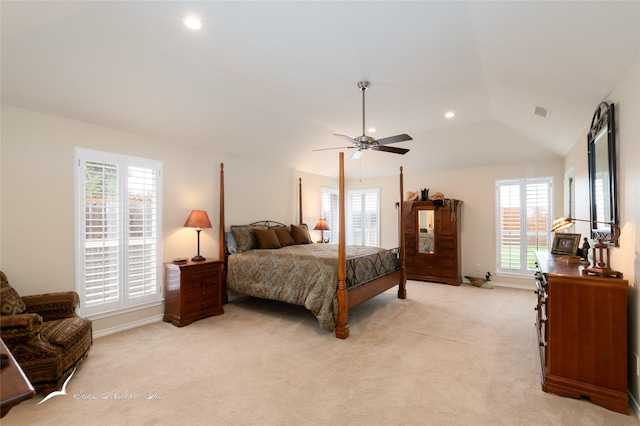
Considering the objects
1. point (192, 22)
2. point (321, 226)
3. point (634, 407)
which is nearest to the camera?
point (634, 407)

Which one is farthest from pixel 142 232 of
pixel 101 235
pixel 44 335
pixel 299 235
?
pixel 299 235

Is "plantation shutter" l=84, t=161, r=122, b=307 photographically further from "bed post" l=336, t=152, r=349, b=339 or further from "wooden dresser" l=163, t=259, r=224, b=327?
"bed post" l=336, t=152, r=349, b=339

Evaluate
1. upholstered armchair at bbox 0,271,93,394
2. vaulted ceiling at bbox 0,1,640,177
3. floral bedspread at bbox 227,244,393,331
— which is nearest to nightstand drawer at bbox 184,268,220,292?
floral bedspread at bbox 227,244,393,331

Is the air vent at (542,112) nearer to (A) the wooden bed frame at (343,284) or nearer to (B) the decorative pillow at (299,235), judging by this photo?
(A) the wooden bed frame at (343,284)

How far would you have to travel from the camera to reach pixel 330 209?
7695 millimetres

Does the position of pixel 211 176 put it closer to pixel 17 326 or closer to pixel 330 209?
pixel 17 326

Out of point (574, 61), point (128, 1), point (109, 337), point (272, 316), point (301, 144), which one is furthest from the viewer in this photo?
point (301, 144)

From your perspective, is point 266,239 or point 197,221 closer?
point 197,221

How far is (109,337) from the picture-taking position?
11.8ft

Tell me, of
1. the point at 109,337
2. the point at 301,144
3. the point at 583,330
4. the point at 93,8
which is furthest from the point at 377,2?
the point at 109,337

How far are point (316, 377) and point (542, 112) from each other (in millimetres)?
4036

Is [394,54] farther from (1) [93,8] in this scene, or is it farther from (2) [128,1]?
(1) [93,8]

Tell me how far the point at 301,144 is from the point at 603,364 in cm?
483

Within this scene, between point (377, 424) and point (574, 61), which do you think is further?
point (574, 61)
